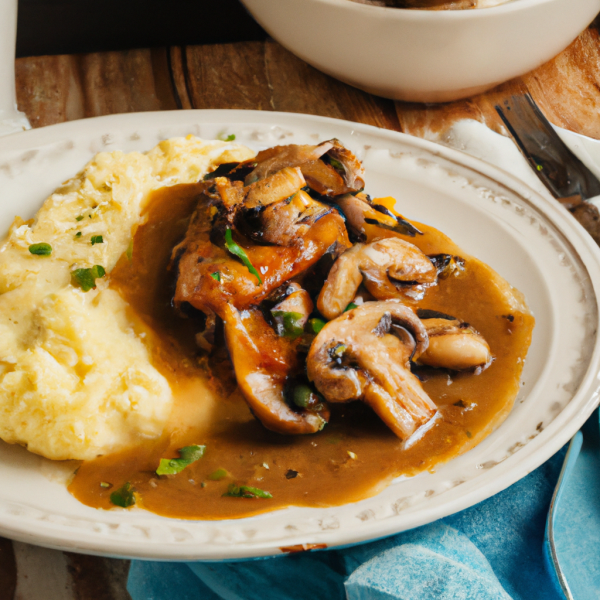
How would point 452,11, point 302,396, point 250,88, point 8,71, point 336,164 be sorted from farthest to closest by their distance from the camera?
point 250,88 → point 8,71 → point 452,11 → point 336,164 → point 302,396

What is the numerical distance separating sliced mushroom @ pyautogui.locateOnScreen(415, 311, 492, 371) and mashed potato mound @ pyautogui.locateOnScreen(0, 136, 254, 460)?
4.82ft

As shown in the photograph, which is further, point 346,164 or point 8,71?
point 8,71

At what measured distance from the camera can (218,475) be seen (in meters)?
3.08

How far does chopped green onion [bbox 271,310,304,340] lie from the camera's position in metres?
3.44

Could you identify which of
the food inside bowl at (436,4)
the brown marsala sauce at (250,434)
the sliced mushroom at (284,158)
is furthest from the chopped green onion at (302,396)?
the food inside bowl at (436,4)

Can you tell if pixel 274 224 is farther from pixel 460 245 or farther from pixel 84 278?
pixel 460 245

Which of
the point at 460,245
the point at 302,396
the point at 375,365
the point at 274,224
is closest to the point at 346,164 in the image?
the point at 274,224

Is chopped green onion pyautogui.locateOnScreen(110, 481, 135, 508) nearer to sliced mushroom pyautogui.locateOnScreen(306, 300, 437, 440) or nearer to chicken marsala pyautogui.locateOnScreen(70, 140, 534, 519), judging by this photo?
chicken marsala pyautogui.locateOnScreen(70, 140, 534, 519)

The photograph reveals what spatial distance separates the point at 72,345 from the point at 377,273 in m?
1.79

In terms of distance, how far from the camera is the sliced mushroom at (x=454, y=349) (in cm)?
340

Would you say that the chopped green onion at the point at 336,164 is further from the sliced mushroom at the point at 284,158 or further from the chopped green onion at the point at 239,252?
the chopped green onion at the point at 239,252

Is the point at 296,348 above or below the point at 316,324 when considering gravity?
below

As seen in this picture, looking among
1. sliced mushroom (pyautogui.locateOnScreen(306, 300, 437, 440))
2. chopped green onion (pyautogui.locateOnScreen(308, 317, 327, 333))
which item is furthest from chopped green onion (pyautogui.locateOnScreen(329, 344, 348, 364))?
chopped green onion (pyautogui.locateOnScreen(308, 317, 327, 333))

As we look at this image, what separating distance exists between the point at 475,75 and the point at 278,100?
76.9 inches
